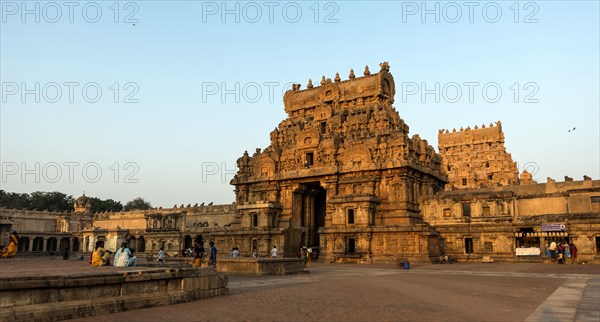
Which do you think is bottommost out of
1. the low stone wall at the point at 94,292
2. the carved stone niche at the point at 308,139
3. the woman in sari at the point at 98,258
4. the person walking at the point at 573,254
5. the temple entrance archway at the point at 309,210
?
the person walking at the point at 573,254

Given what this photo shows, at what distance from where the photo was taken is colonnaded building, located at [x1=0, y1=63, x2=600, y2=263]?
3762 centimetres

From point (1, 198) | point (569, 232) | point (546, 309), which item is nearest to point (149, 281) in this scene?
point (546, 309)

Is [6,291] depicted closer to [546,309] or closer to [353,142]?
[546,309]

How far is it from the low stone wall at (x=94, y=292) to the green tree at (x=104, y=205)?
4598 inches

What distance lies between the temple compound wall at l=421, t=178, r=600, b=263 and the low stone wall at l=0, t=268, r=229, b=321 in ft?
104

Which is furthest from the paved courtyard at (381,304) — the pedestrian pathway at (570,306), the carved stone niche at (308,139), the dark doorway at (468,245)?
the carved stone niche at (308,139)

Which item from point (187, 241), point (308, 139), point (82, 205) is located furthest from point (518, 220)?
point (82, 205)

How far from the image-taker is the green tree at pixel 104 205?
11961 cm

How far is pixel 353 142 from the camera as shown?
47.5m

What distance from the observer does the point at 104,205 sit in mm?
122562

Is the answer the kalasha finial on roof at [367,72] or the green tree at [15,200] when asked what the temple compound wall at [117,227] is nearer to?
the kalasha finial on roof at [367,72]

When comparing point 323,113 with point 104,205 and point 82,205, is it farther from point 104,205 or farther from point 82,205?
point 104,205

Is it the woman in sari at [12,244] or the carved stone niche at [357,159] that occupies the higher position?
the carved stone niche at [357,159]

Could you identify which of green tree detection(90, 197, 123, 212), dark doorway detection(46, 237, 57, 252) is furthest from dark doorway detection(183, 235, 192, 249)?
green tree detection(90, 197, 123, 212)
